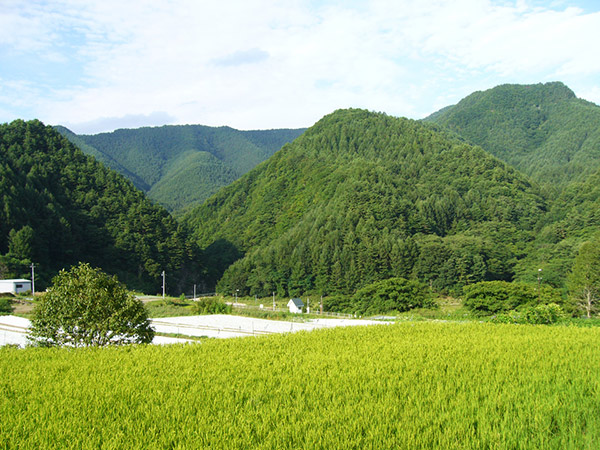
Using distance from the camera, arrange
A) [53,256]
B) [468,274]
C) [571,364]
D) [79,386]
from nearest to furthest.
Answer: [79,386], [571,364], [53,256], [468,274]

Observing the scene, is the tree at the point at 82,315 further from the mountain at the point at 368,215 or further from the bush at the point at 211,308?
the mountain at the point at 368,215

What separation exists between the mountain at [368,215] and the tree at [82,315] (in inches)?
3276

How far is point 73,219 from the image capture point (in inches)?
3666

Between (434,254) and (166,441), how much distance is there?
9496cm

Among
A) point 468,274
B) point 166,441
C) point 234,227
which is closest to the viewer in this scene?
point 166,441

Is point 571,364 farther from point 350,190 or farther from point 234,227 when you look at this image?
point 234,227

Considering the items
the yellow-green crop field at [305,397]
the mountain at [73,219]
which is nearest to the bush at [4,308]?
the mountain at [73,219]

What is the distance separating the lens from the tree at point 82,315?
14.3 m

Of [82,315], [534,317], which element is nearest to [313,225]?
[534,317]

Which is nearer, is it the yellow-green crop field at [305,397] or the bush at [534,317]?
the yellow-green crop field at [305,397]

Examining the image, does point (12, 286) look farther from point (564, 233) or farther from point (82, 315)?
point (564, 233)

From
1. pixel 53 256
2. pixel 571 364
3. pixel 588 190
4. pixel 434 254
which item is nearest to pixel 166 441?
pixel 571 364

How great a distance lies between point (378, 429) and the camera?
5.39m

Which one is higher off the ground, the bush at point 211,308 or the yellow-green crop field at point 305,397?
the yellow-green crop field at point 305,397
